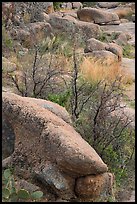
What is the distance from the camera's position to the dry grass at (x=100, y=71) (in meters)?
10.8

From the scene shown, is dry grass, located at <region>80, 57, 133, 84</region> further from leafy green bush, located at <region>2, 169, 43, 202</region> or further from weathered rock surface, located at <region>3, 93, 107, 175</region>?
leafy green bush, located at <region>2, 169, 43, 202</region>

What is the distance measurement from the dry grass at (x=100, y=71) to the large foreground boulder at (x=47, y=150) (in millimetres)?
4186

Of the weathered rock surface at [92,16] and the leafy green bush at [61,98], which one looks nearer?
the leafy green bush at [61,98]

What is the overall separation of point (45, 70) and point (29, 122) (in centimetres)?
398

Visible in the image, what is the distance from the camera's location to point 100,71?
11.1 meters

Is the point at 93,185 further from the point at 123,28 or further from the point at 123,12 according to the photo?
the point at 123,12

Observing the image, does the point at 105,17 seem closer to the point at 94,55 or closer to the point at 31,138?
the point at 94,55

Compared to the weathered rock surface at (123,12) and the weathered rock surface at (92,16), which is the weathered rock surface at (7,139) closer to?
the weathered rock surface at (92,16)

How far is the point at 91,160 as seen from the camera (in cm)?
579

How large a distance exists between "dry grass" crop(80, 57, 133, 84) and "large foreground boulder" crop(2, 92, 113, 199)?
13.7ft

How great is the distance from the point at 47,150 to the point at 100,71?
524 centimetres

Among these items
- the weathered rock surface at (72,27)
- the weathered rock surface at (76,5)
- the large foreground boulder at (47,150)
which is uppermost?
the weathered rock surface at (76,5)

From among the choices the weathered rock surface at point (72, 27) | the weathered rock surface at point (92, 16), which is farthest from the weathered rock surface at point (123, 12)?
the weathered rock surface at point (72, 27)

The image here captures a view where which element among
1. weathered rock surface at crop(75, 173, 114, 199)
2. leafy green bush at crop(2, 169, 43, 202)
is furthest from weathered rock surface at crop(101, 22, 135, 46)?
leafy green bush at crop(2, 169, 43, 202)
